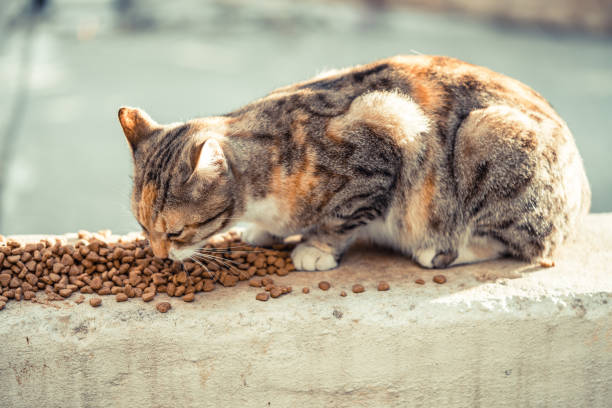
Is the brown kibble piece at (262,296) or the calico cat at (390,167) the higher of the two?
the calico cat at (390,167)

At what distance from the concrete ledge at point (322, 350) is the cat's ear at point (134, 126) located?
703mm

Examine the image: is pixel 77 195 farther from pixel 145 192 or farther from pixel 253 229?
pixel 145 192

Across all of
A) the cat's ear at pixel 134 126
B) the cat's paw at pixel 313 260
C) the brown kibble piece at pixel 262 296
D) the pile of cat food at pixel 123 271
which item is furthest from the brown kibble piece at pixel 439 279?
the cat's ear at pixel 134 126

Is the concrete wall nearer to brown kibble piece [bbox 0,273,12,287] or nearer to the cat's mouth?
the cat's mouth

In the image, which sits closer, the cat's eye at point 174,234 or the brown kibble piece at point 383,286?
the cat's eye at point 174,234

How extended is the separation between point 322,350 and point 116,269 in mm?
1038

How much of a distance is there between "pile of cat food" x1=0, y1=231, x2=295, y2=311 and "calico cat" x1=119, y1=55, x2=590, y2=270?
161 millimetres

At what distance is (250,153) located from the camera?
2633mm

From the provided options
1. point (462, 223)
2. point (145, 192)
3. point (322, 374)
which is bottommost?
point (322, 374)

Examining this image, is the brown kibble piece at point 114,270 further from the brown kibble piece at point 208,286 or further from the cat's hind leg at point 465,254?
the cat's hind leg at point 465,254

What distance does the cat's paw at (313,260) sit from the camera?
285cm

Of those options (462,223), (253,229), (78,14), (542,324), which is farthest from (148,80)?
(542,324)

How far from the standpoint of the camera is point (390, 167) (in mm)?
2729

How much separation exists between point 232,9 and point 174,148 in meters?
9.33
